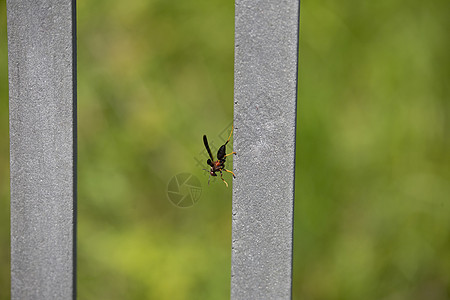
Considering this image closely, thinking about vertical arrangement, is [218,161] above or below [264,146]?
below

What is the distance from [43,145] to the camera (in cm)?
396

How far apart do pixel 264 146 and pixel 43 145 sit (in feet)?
5.48

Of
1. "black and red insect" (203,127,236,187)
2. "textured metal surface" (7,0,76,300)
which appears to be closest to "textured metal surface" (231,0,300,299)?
"black and red insect" (203,127,236,187)

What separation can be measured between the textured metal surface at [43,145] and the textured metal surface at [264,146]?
126 centimetres

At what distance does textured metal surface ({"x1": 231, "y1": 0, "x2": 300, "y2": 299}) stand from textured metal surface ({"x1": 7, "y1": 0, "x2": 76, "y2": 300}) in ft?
4.15

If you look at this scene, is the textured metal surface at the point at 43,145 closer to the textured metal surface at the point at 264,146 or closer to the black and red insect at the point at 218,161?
the black and red insect at the point at 218,161

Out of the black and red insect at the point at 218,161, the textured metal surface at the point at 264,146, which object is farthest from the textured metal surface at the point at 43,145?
the textured metal surface at the point at 264,146

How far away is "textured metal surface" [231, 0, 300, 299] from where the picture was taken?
138 inches

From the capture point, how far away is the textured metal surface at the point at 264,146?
350 cm

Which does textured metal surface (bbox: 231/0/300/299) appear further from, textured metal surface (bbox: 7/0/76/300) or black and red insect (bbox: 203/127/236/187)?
textured metal surface (bbox: 7/0/76/300)

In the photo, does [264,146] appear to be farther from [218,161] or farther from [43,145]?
[43,145]

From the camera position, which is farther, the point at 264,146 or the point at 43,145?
the point at 43,145

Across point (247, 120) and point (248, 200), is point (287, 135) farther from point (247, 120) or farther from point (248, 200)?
point (248, 200)

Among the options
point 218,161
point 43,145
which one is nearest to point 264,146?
point 218,161
